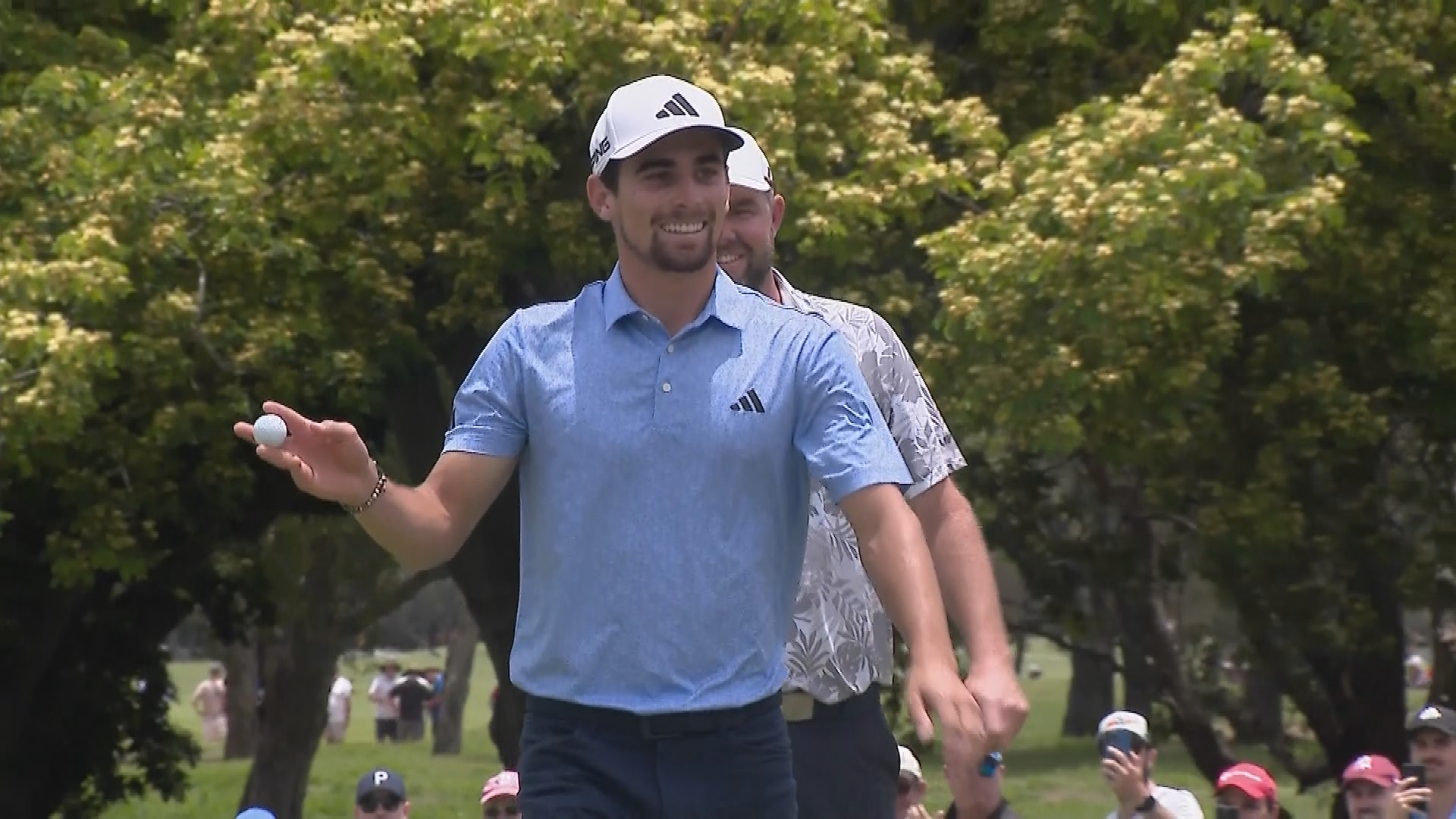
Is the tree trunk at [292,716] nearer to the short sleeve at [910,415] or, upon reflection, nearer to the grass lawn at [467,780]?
the grass lawn at [467,780]

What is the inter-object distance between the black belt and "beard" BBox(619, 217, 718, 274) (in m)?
0.67

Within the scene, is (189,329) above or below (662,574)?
above

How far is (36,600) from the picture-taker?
17.5 meters

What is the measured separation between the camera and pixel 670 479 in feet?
12.6

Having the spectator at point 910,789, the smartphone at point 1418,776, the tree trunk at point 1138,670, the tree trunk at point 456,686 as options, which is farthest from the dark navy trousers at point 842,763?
the tree trunk at point 456,686

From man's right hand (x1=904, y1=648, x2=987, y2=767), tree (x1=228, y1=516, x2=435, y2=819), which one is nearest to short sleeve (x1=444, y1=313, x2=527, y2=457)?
man's right hand (x1=904, y1=648, x2=987, y2=767)

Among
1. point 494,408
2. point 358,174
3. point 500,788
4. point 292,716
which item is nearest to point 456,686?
point 292,716

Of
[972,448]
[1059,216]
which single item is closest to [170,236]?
[1059,216]

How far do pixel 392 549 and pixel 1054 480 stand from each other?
679 inches

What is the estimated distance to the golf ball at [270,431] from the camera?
3.58 metres

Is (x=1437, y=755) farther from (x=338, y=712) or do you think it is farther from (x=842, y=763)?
(x=338, y=712)

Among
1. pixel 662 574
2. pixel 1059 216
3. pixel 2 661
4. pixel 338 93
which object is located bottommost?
pixel 662 574

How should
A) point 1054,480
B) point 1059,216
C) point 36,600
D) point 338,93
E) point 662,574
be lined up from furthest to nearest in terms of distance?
point 1054,480 → point 36,600 → point 338,93 → point 1059,216 → point 662,574

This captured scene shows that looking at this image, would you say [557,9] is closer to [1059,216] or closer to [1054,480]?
[1059,216]
